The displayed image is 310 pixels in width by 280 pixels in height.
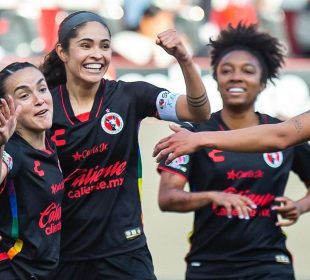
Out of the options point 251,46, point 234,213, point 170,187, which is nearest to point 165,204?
point 170,187

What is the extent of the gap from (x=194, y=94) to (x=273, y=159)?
1.04 m

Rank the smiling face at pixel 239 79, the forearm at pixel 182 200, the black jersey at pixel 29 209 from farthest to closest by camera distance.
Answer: the smiling face at pixel 239 79 < the forearm at pixel 182 200 < the black jersey at pixel 29 209

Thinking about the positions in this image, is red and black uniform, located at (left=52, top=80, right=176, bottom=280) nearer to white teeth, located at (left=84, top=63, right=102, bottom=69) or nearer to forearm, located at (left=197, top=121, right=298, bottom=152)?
white teeth, located at (left=84, top=63, right=102, bottom=69)

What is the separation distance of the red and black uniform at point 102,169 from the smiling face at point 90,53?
0.52ft

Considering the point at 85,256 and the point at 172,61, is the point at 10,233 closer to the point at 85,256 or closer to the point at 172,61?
the point at 85,256

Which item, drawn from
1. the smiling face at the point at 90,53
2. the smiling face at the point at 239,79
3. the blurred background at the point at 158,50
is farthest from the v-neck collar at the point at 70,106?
the blurred background at the point at 158,50

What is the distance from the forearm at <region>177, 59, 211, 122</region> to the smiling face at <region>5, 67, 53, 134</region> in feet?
2.37

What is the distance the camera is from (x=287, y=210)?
666 centimetres

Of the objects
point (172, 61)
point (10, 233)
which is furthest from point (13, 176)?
point (172, 61)

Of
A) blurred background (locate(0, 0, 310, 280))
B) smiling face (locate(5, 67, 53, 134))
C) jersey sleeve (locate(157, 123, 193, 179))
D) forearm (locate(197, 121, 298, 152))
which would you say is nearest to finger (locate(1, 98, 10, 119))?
smiling face (locate(5, 67, 53, 134))

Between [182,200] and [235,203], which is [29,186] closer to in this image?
[235,203]

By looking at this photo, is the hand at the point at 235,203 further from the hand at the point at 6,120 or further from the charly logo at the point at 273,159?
the hand at the point at 6,120

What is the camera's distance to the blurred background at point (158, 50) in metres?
10.3

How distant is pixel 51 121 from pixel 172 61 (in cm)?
457
